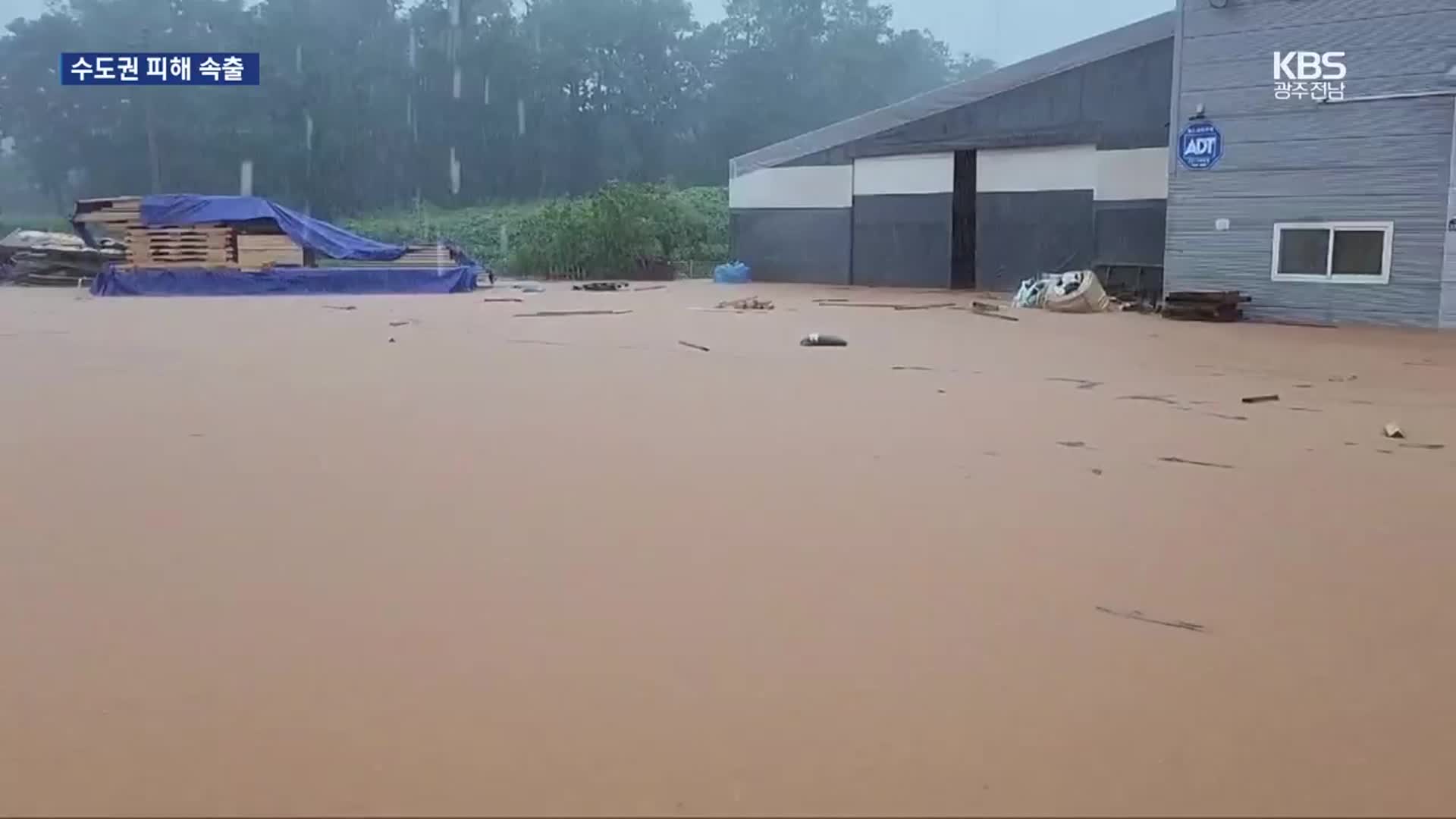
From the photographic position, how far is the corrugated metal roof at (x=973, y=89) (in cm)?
1580

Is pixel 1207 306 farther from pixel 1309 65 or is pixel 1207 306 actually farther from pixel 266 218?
pixel 266 218

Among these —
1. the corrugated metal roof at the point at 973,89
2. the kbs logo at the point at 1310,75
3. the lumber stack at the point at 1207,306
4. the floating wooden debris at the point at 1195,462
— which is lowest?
the floating wooden debris at the point at 1195,462

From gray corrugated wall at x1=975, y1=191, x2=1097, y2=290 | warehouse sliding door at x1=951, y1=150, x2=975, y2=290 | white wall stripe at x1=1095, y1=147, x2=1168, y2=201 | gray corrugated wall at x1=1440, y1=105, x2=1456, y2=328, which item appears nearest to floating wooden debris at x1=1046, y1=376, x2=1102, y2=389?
gray corrugated wall at x1=1440, y1=105, x2=1456, y2=328

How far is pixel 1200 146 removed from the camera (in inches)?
482

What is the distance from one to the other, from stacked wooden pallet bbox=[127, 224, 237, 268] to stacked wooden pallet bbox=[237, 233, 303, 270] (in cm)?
23

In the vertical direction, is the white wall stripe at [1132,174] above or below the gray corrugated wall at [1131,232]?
above

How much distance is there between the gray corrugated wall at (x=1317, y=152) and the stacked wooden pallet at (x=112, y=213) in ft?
48.4

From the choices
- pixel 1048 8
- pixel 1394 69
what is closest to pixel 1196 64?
pixel 1394 69

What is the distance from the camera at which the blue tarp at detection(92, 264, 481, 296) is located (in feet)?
58.4

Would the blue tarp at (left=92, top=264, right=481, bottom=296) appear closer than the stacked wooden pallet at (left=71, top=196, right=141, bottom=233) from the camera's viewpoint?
Yes

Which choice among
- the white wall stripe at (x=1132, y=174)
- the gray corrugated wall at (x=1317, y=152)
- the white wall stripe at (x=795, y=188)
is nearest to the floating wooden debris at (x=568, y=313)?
the gray corrugated wall at (x=1317, y=152)

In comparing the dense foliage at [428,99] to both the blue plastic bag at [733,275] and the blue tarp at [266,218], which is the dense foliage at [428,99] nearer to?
the blue tarp at [266,218]

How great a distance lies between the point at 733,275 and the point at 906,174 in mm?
3497

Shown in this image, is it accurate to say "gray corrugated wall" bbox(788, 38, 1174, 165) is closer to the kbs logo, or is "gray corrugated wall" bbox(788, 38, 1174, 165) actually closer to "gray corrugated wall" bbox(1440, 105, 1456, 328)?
the kbs logo
